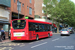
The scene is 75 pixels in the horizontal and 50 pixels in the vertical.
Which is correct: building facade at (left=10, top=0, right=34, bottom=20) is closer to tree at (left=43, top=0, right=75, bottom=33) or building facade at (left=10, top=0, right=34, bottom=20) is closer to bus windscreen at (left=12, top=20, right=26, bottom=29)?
bus windscreen at (left=12, top=20, right=26, bottom=29)

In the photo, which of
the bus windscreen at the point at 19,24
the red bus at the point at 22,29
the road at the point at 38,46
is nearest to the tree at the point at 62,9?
the red bus at the point at 22,29

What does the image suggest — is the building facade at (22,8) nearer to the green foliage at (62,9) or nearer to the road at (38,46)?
the green foliage at (62,9)

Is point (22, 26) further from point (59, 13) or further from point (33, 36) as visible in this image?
point (59, 13)

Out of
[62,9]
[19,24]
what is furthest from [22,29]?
[62,9]

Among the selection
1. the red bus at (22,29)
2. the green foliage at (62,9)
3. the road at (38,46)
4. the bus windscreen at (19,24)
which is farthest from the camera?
the green foliage at (62,9)

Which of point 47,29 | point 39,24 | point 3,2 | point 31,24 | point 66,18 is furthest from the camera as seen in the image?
point 66,18

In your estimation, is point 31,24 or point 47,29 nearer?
point 31,24

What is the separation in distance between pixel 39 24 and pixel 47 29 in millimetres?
3865

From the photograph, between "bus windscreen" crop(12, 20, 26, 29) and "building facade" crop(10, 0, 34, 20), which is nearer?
"bus windscreen" crop(12, 20, 26, 29)

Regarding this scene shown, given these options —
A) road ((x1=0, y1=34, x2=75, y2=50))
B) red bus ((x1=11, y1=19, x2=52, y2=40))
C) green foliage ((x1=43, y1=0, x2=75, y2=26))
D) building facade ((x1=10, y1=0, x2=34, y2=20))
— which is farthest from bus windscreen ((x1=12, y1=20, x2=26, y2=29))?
green foliage ((x1=43, y1=0, x2=75, y2=26))

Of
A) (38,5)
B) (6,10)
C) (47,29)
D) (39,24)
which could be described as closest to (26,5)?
(6,10)

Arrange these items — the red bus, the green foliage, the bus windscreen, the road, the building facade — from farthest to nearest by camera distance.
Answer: the green foliage
the building facade
the bus windscreen
the red bus
the road

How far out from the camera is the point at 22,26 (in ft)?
50.1

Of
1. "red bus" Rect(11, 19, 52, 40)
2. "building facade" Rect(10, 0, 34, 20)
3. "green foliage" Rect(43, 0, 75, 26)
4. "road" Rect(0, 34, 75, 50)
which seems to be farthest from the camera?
"green foliage" Rect(43, 0, 75, 26)
